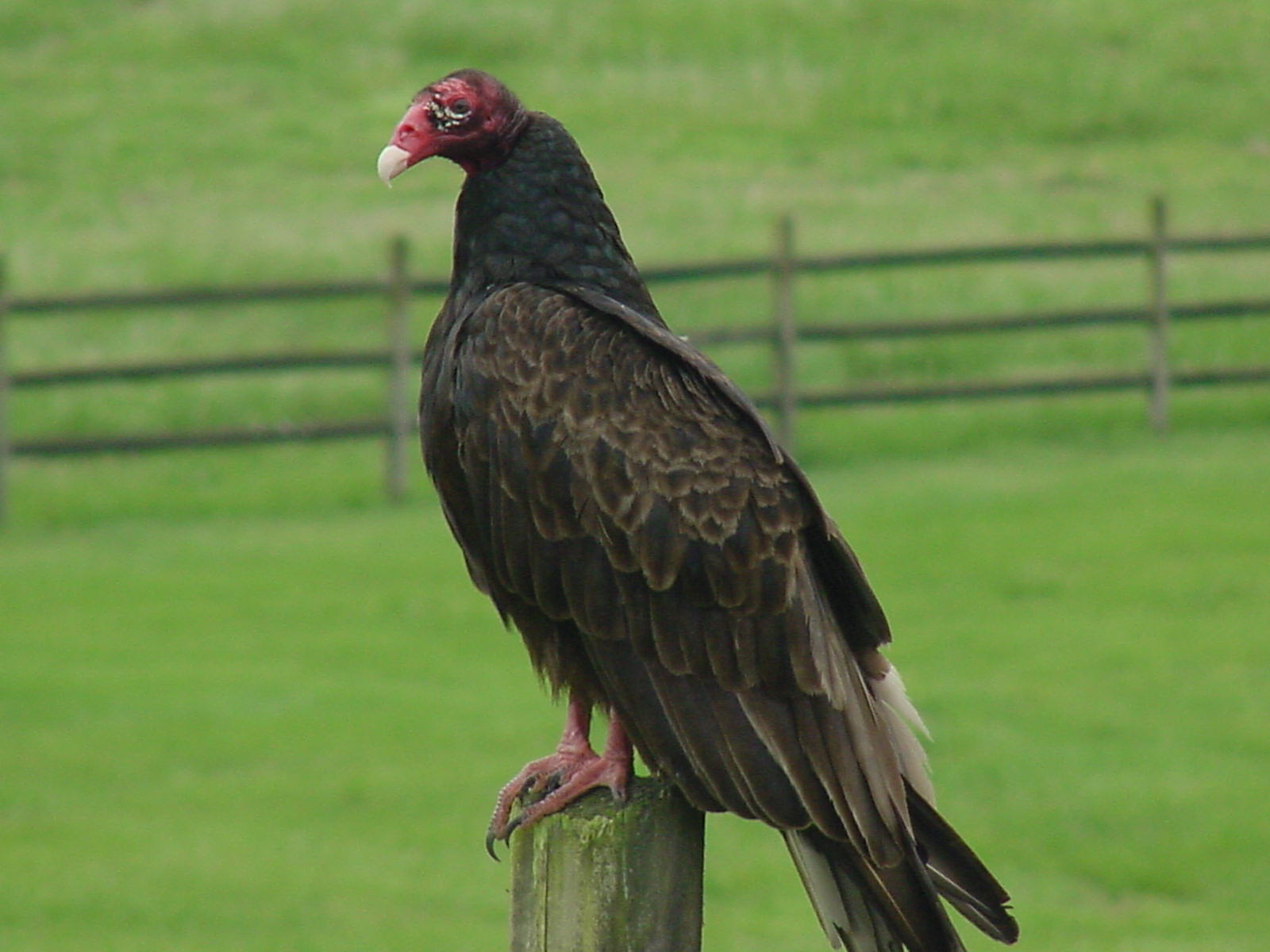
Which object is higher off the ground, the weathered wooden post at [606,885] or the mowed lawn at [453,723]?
the weathered wooden post at [606,885]

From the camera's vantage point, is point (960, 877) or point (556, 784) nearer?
point (960, 877)

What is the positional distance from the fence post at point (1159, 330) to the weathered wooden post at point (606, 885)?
1095 cm

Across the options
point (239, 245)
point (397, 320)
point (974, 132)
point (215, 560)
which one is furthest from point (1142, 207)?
point (215, 560)

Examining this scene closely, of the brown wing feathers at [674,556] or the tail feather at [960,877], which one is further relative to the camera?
the brown wing feathers at [674,556]

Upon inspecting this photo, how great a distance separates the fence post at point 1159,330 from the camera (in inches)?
522

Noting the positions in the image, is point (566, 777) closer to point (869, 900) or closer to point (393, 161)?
point (869, 900)

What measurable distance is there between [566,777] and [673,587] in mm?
339

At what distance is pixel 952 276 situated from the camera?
1645 cm

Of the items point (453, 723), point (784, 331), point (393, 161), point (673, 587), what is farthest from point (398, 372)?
point (673, 587)

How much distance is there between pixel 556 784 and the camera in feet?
10.6

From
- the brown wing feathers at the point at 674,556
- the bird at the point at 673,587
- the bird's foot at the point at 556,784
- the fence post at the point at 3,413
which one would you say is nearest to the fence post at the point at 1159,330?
the fence post at the point at 3,413

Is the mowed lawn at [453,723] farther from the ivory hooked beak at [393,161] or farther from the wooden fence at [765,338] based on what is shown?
the ivory hooked beak at [393,161]

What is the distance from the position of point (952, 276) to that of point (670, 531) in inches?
534

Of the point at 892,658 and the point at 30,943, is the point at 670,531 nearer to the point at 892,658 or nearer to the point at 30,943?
the point at 30,943
